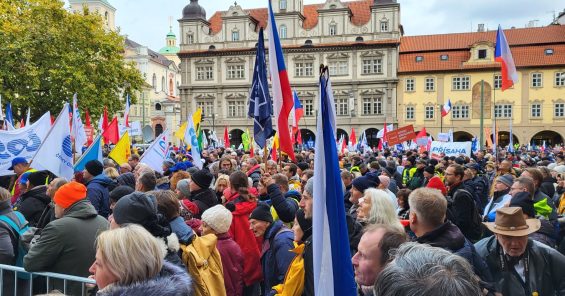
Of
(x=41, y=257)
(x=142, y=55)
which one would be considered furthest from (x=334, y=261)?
(x=142, y=55)

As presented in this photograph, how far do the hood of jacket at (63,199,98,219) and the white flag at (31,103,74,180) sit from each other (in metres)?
3.50

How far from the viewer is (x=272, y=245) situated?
4.45m

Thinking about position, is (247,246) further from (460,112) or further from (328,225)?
(460,112)

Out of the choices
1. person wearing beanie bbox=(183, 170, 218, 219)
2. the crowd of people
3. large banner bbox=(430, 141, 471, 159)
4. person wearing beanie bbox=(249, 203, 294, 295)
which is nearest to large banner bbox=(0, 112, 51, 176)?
the crowd of people

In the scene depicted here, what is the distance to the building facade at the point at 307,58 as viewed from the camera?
50.6 metres

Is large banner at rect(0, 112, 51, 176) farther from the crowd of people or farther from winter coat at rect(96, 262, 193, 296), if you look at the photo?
winter coat at rect(96, 262, 193, 296)

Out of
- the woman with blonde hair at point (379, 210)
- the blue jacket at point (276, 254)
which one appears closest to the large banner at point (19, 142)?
the blue jacket at point (276, 254)

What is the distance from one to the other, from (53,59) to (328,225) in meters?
30.4

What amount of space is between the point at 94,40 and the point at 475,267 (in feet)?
104

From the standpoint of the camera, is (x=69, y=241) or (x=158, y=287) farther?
(x=69, y=241)

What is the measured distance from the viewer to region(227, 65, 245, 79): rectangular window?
5366cm

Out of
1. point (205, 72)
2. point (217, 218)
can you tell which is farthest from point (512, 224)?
point (205, 72)

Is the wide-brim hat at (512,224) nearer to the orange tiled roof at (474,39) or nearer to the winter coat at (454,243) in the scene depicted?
the winter coat at (454,243)

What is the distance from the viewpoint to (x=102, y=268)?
102 inches
